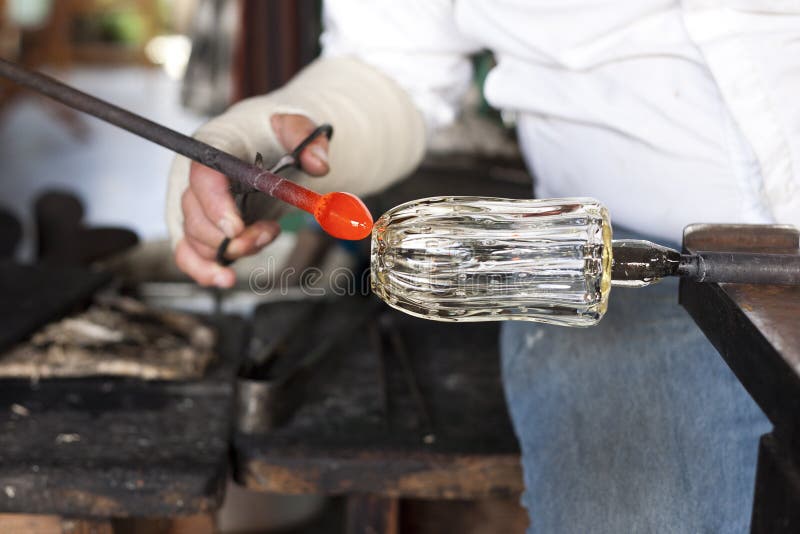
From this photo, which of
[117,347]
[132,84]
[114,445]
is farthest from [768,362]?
[132,84]

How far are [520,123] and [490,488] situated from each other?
1.03 ft

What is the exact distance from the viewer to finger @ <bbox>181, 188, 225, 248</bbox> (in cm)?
56

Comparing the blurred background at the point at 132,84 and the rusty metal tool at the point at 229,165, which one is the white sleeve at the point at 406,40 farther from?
the blurred background at the point at 132,84

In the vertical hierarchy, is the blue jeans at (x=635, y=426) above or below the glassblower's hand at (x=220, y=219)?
below

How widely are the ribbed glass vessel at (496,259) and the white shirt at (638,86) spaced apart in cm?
20

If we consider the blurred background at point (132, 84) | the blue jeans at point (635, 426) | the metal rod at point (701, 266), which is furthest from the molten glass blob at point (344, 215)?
the blurred background at point (132, 84)

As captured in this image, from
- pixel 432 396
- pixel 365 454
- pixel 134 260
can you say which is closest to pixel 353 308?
pixel 432 396

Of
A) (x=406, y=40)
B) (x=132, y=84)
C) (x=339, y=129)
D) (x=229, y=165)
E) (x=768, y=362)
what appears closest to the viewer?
(x=768, y=362)

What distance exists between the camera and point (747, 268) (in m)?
0.41

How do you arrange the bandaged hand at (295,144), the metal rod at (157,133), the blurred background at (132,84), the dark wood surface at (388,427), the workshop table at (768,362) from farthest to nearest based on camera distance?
1. the blurred background at (132,84)
2. the dark wood surface at (388,427)
3. the bandaged hand at (295,144)
4. the metal rod at (157,133)
5. the workshop table at (768,362)

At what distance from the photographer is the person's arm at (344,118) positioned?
1.89 feet

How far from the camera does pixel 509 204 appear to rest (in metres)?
0.44

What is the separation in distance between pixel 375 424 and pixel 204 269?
9.3 inches

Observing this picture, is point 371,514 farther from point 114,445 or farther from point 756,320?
point 756,320
